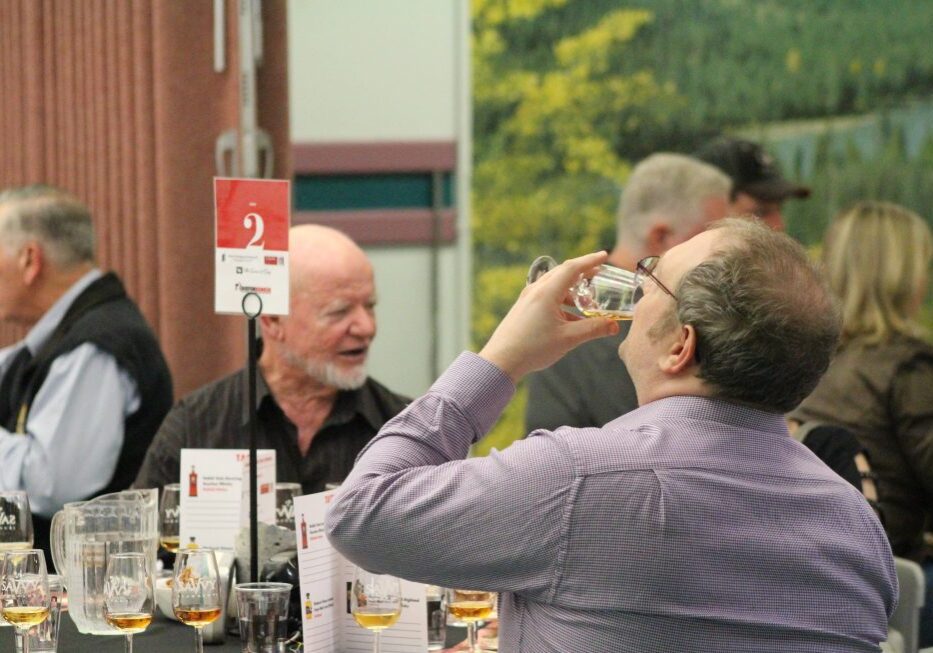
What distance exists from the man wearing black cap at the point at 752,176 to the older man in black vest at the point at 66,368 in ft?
6.92

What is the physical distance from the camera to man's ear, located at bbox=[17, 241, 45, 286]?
14.3 ft

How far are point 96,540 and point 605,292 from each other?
42.2 inches

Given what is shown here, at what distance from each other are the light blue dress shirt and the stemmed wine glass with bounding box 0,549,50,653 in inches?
67.0

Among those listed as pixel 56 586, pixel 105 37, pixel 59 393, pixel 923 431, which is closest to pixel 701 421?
pixel 56 586

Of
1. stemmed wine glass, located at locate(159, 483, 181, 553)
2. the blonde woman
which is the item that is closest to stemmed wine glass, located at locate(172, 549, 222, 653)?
stemmed wine glass, located at locate(159, 483, 181, 553)

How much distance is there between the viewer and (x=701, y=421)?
1.74 meters

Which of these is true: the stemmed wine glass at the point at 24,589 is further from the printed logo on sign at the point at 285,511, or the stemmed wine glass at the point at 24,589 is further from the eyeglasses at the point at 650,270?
the eyeglasses at the point at 650,270

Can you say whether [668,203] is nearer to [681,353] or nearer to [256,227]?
[256,227]

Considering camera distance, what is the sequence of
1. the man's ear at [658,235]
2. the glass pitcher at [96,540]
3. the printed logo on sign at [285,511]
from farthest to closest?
the man's ear at [658,235]
the printed logo on sign at [285,511]
the glass pitcher at [96,540]

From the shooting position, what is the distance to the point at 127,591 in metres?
2.18

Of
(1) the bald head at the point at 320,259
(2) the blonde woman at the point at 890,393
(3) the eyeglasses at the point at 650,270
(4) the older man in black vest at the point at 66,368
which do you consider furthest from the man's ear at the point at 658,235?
(3) the eyeglasses at the point at 650,270

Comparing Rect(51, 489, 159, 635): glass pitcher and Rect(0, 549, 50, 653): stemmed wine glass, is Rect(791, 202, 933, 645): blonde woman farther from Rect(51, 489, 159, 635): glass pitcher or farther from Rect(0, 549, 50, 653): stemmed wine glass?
Rect(0, 549, 50, 653): stemmed wine glass

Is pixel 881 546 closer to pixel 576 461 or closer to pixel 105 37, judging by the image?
pixel 576 461

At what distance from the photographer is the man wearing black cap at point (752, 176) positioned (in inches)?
191
